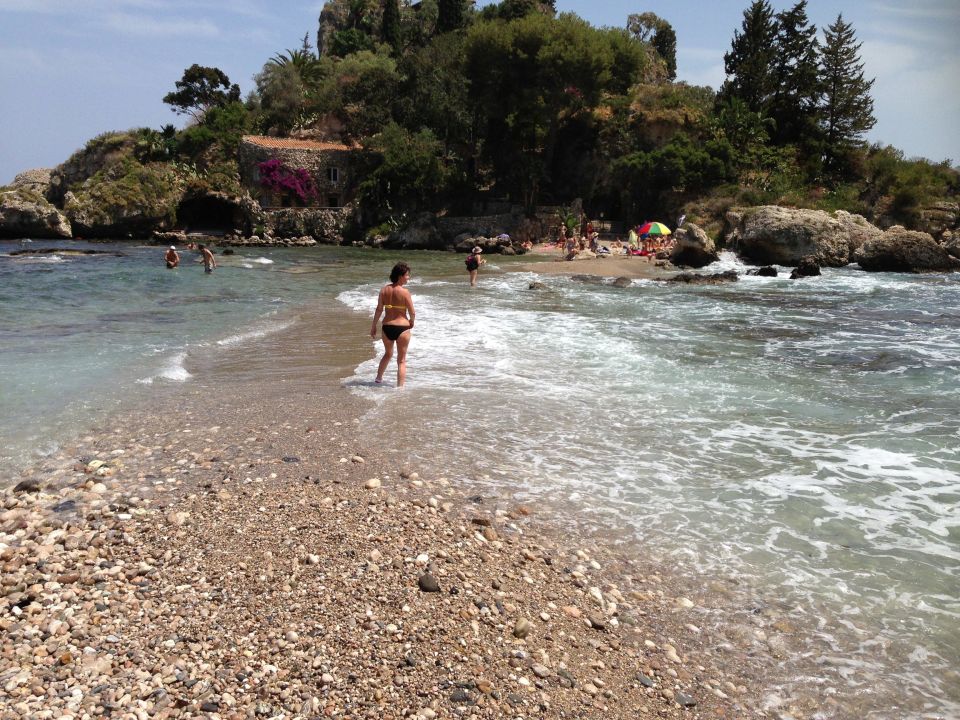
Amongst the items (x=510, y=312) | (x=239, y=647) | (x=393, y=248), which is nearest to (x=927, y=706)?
(x=239, y=647)

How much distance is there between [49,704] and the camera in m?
3.18

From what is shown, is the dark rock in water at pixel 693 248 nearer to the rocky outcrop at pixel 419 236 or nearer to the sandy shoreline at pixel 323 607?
the rocky outcrop at pixel 419 236

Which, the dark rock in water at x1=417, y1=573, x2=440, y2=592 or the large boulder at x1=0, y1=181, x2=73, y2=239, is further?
the large boulder at x1=0, y1=181, x2=73, y2=239

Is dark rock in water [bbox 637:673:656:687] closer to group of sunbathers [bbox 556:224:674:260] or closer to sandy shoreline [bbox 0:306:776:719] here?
sandy shoreline [bbox 0:306:776:719]

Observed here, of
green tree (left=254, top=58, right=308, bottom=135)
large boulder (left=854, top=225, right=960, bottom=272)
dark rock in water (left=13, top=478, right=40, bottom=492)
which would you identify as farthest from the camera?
green tree (left=254, top=58, right=308, bottom=135)

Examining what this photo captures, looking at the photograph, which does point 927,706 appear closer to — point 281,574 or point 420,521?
point 420,521

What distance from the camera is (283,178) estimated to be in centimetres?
5056

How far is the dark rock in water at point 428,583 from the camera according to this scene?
4332mm

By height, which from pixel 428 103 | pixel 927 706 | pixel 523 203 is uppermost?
pixel 428 103

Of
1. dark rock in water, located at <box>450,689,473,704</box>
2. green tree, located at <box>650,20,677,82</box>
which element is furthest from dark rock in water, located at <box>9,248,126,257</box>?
green tree, located at <box>650,20,677,82</box>

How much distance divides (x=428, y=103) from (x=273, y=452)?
46951mm

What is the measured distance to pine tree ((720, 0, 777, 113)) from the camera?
48.9 meters

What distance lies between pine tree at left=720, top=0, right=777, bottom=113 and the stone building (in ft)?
94.5

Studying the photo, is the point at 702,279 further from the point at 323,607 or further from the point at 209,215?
the point at 209,215
